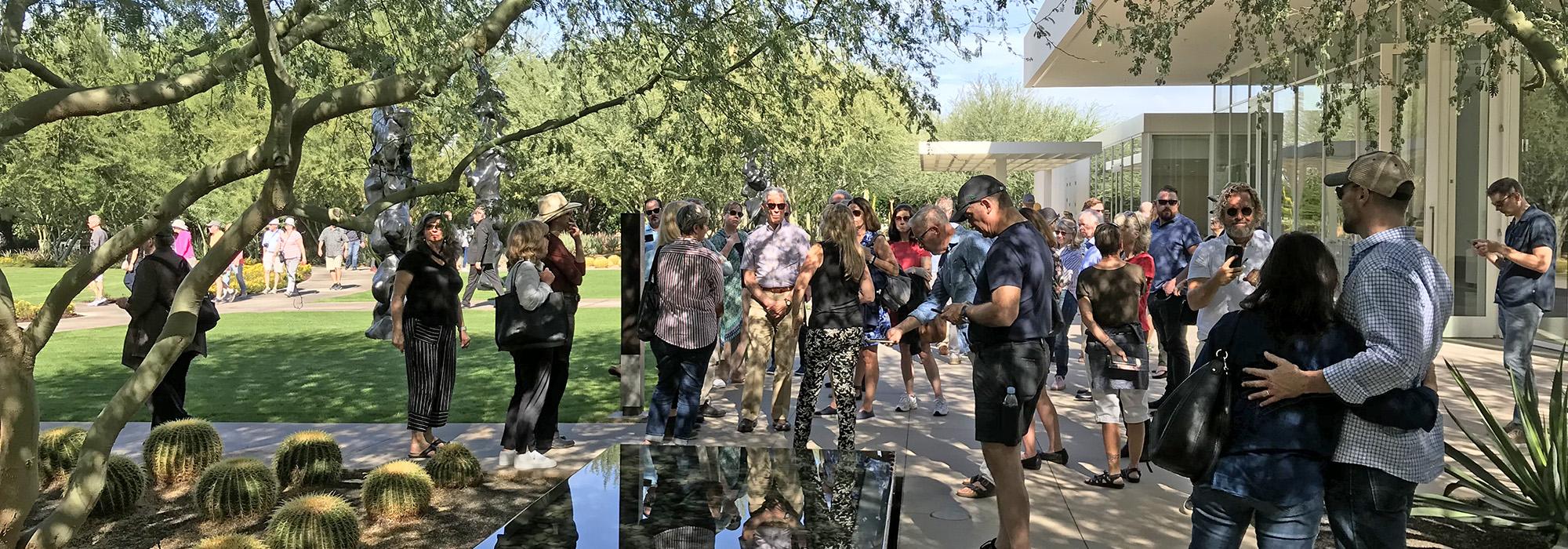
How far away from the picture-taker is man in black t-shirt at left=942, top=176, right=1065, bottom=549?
4750mm

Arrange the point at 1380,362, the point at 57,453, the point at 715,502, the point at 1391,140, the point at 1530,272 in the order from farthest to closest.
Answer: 1. the point at 1391,140
2. the point at 1530,272
3. the point at 57,453
4. the point at 715,502
5. the point at 1380,362

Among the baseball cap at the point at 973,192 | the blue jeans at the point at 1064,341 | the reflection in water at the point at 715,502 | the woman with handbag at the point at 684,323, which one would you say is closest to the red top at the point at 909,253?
the blue jeans at the point at 1064,341

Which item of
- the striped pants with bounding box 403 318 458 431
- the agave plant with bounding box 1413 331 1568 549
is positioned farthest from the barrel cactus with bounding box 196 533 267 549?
the agave plant with bounding box 1413 331 1568 549

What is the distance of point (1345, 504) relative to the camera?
333 cm

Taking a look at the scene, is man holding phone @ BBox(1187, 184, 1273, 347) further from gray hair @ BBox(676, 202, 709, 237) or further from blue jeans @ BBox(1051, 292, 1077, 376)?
gray hair @ BBox(676, 202, 709, 237)

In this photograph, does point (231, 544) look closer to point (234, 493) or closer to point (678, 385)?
point (234, 493)

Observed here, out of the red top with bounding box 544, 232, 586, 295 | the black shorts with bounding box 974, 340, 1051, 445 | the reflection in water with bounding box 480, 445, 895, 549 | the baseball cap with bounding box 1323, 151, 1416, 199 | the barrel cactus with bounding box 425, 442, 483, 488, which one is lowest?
the barrel cactus with bounding box 425, 442, 483, 488

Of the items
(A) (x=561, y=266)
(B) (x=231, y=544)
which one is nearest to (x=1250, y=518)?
(B) (x=231, y=544)

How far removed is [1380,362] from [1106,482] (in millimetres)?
3710

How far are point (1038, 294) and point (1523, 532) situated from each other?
266 cm

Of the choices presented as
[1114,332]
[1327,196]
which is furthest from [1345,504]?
[1327,196]

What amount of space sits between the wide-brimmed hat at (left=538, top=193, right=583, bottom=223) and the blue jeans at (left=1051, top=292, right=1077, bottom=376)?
144 inches

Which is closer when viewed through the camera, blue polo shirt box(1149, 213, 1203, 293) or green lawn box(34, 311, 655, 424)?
blue polo shirt box(1149, 213, 1203, 293)

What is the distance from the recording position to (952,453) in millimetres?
7672
